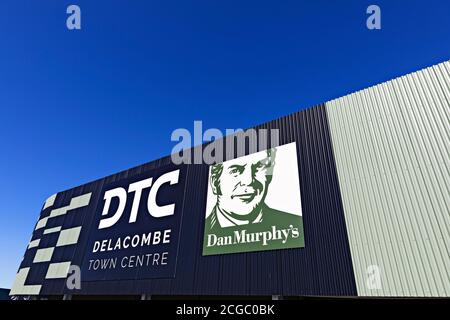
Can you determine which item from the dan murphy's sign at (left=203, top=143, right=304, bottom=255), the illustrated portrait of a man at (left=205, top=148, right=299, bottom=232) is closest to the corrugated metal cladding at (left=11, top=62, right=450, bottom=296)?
the dan murphy's sign at (left=203, top=143, right=304, bottom=255)

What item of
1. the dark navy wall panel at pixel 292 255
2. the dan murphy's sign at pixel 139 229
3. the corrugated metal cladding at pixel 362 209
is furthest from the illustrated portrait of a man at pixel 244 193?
the dan murphy's sign at pixel 139 229

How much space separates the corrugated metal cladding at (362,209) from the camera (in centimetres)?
942

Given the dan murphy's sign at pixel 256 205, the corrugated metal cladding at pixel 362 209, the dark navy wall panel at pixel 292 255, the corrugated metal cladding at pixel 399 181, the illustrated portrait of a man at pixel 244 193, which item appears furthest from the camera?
the illustrated portrait of a man at pixel 244 193

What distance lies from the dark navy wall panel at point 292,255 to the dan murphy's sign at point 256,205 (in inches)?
16.6

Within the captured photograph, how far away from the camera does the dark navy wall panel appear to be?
35.9ft

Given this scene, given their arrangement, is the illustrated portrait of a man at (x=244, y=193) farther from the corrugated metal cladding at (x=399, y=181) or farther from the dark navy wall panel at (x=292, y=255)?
the corrugated metal cladding at (x=399, y=181)

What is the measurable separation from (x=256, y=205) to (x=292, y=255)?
3.12 meters

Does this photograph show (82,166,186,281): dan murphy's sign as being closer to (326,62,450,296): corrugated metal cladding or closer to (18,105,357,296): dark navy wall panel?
(18,105,357,296): dark navy wall panel

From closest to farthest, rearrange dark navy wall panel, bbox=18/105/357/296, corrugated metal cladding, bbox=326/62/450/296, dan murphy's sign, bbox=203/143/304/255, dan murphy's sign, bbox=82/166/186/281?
corrugated metal cladding, bbox=326/62/450/296 < dark navy wall panel, bbox=18/105/357/296 < dan murphy's sign, bbox=203/143/304/255 < dan murphy's sign, bbox=82/166/186/281

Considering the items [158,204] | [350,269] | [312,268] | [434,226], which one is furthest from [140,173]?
[434,226]

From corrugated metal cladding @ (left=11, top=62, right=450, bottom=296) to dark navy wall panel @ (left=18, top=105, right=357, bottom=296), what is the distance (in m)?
0.05

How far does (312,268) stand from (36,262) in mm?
26433

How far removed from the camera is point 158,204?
1853 centimetres

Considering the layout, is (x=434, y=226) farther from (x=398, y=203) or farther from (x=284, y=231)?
A: (x=284, y=231)
